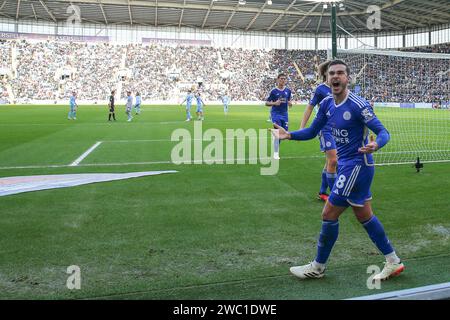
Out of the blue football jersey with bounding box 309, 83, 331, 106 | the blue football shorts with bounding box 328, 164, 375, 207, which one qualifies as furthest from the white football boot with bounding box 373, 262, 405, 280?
the blue football jersey with bounding box 309, 83, 331, 106

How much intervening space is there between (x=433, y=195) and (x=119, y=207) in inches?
216

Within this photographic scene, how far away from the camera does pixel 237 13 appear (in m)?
61.4

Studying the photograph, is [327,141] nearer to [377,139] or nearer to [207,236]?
[207,236]

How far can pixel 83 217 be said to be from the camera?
259 inches

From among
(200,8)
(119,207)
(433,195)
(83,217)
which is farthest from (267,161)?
(200,8)

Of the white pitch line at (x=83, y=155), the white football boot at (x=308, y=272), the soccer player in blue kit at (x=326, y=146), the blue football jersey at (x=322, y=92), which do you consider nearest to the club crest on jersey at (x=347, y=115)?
the white football boot at (x=308, y=272)
